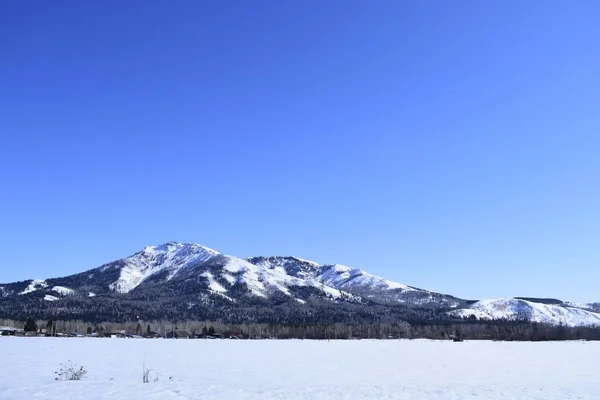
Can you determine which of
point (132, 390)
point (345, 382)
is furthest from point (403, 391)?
point (132, 390)

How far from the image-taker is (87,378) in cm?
3344

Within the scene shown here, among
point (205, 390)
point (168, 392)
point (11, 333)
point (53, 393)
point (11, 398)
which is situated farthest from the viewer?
point (11, 333)

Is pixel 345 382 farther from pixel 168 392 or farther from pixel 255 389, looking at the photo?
pixel 168 392

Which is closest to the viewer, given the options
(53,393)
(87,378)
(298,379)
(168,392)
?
(53,393)

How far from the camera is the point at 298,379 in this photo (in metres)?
37.4

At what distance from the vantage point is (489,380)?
38188 mm

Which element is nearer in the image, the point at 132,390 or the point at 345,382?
the point at 132,390

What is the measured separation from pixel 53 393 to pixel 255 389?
11240 mm

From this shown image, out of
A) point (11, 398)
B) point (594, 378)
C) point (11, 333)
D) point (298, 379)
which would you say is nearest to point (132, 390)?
point (11, 398)

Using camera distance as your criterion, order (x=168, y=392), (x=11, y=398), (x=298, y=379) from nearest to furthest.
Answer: (x=11, y=398) → (x=168, y=392) → (x=298, y=379)

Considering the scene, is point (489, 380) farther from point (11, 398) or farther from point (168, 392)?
point (11, 398)

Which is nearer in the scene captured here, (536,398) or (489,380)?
(536,398)

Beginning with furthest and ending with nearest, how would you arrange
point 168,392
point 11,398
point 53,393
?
1. point 168,392
2. point 53,393
3. point 11,398

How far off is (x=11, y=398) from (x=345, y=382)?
21.1 meters
